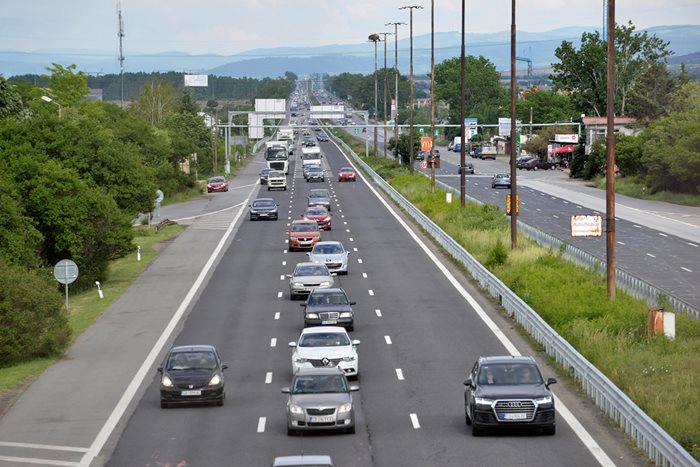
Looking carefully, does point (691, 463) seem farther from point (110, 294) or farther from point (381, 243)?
point (381, 243)

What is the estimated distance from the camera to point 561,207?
91812 millimetres

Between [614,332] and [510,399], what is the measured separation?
11.5 m

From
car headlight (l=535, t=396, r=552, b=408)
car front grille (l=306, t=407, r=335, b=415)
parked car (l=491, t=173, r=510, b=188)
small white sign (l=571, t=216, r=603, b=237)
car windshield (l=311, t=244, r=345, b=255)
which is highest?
small white sign (l=571, t=216, r=603, b=237)

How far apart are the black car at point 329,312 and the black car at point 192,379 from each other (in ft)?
32.3

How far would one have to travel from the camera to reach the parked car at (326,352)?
103 feet

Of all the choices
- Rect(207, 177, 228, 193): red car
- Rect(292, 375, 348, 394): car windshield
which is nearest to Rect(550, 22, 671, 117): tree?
Rect(207, 177, 228, 193): red car

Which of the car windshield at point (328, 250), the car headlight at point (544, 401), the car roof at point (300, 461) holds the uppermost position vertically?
the car roof at point (300, 461)

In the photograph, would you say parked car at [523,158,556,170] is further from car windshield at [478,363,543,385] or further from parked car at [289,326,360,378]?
car windshield at [478,363,543,385]

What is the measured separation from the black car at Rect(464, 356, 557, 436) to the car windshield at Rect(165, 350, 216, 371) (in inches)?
272

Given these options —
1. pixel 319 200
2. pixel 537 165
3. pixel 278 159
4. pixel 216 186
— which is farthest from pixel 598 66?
pixel 319 200

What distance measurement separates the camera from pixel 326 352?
31672mm

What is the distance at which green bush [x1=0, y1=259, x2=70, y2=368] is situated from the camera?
36.8 metres

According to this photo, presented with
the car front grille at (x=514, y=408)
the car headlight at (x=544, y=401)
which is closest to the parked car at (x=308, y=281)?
the car front grille at (x=514, y=408)

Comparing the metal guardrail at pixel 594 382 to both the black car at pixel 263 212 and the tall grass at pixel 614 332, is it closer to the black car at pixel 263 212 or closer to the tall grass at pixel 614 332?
the tall grass at pixel 614 332
